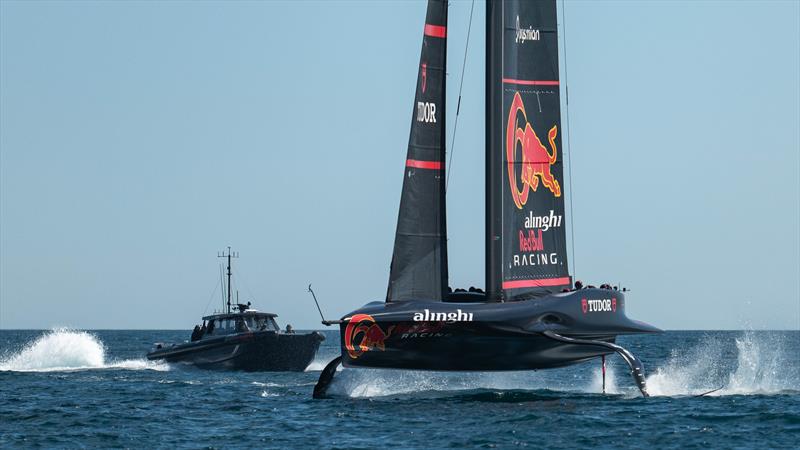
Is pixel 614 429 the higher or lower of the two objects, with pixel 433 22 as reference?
lower

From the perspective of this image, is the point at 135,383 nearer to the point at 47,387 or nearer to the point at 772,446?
the point at 47,387

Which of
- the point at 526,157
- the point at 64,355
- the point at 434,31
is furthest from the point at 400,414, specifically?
the point at 64,355

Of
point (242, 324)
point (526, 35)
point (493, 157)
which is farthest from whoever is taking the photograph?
point (242, 324)

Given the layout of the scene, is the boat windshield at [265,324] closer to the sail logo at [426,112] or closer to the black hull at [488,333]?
the black hull at [488,333]

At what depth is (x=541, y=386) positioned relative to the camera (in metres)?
32.8

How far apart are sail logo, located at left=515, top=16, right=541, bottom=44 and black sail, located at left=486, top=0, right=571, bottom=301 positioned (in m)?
0.02

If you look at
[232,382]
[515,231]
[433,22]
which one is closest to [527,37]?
[433,22]

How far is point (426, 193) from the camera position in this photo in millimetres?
27578

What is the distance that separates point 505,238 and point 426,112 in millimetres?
3284

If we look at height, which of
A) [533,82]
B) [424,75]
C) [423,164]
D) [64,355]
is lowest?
[64,355]

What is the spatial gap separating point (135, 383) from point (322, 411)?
519 inches

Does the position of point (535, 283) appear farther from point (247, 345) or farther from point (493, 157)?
point (247, 345)

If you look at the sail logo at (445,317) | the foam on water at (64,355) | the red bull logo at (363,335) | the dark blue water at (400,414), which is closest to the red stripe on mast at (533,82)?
the sail logo at (445,317)

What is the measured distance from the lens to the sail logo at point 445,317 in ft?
84.2
